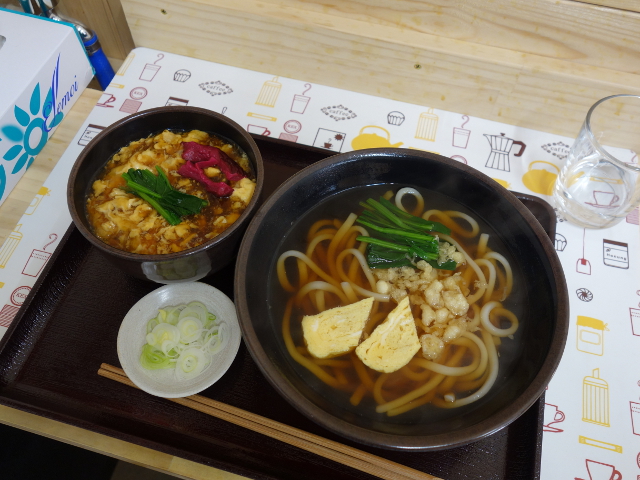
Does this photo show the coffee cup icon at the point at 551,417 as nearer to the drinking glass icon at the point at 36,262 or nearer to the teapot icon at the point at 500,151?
the teapot icon at the point at 500,151

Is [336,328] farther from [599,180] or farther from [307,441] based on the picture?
[599,180]

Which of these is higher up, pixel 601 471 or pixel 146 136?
pixel 146 136

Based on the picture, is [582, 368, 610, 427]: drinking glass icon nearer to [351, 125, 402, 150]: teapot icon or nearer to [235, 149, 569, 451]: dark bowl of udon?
[235, 149, 569, 451]: dark bowl of udon

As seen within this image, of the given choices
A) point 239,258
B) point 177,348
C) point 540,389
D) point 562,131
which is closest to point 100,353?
point 177,348

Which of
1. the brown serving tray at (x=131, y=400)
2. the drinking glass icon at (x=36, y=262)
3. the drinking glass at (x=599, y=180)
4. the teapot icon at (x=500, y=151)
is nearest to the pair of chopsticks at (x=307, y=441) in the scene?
the brown serving tray at (x=131, y=400)

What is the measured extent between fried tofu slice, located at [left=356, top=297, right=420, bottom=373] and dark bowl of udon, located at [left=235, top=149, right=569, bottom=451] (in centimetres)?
4

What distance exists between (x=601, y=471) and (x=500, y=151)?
129 cm

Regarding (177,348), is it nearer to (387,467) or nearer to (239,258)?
(239,258)

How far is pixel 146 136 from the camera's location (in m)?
1.83

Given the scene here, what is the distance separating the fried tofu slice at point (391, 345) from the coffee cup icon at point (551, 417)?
0.51 meters

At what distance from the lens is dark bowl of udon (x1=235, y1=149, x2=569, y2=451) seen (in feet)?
4.05

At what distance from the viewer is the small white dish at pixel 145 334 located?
55.9 inches

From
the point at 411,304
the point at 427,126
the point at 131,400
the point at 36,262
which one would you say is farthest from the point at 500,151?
the point at 36,262

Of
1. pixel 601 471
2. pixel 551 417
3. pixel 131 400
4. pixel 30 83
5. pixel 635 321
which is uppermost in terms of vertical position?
pixel 30 83
